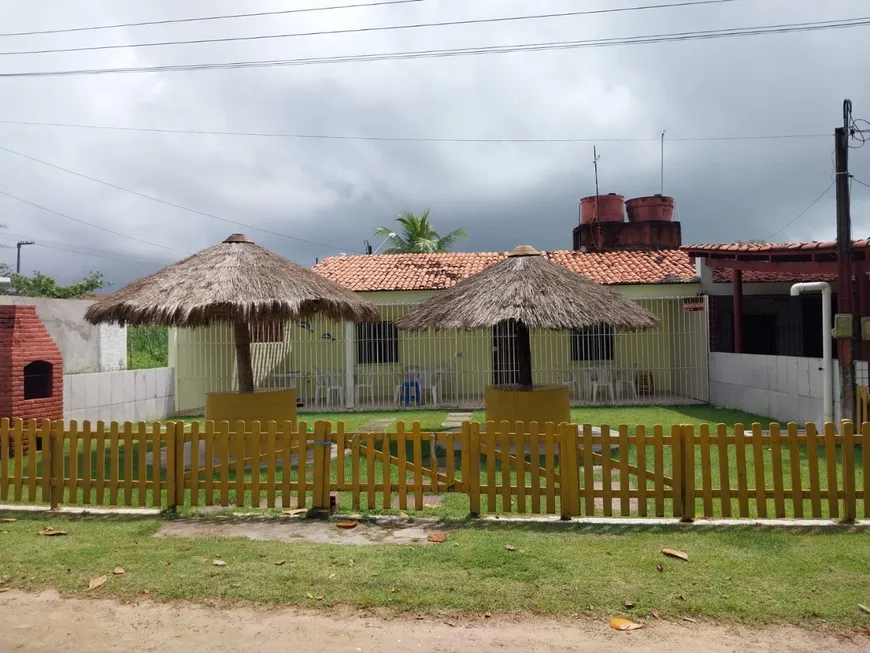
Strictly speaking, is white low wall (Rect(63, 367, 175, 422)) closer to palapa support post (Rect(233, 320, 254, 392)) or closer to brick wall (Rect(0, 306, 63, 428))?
brick wall (Rect(0, 306, 63, 428))

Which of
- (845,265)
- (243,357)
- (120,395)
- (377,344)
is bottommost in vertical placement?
(120,395)

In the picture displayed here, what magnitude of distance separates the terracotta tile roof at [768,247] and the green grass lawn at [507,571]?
6343 millimetres

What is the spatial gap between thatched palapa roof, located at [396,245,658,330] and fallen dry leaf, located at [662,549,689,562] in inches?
182

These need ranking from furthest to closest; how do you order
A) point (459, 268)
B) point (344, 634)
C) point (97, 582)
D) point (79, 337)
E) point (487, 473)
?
point (459, 268)
point (79, 337)
point (487, 473)
point (97, 582)
point (344, 634)

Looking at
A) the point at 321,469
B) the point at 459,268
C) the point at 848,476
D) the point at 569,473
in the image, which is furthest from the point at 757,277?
the point at 321,469

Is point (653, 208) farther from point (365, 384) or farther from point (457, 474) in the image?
point (457, 474)

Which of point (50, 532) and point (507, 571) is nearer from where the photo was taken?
point (507, 571)

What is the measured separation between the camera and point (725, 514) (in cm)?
534

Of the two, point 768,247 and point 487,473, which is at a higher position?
point 768,247

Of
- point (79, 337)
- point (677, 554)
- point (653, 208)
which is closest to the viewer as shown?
point (677, 554)

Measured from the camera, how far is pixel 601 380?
601 inches

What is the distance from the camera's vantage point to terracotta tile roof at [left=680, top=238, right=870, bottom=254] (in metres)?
9.72

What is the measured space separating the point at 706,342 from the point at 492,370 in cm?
486

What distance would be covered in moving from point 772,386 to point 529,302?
553 cm
